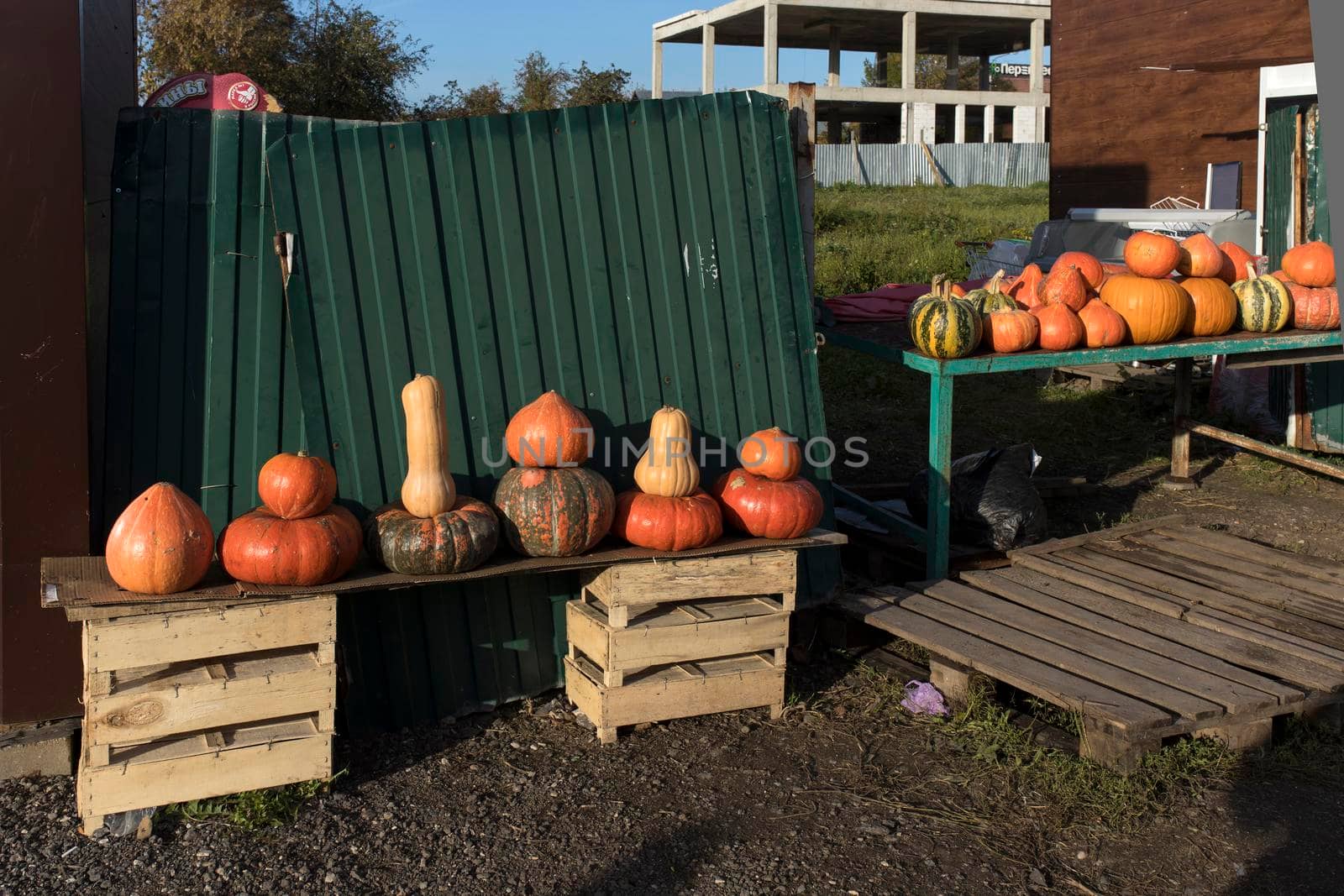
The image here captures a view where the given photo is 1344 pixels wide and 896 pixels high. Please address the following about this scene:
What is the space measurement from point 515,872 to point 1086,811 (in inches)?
78.4

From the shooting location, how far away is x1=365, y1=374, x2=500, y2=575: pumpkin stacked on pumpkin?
4.32 m

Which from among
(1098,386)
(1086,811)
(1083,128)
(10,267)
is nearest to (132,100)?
(10,267)

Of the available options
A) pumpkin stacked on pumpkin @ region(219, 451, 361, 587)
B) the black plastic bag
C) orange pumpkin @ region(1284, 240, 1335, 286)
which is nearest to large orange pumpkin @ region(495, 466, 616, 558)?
pumpkin stacked on pumpkin @ region(219, 451, 361, 587)

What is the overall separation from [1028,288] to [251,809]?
491cm

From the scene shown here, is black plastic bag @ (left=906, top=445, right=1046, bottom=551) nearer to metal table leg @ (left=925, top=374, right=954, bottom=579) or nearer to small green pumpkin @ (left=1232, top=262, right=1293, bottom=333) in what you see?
metal table leg @ (left=925, top=374, right=954, bottom=579)

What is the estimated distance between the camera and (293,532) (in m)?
4.16

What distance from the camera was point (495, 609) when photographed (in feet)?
16.6

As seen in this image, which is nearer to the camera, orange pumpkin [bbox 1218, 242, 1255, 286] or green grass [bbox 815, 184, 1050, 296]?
orange pumpkin [bbox 1218, 242, 1255, 286]

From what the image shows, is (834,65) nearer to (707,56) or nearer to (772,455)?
(707,56)

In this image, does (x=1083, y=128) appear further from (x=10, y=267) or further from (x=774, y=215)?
(x=10, y=267)

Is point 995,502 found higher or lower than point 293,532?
lower

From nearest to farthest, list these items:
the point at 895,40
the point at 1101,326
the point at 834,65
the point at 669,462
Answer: the point at 669,462 < the point at 1101,326 < the point at 834,65 < the point at 895,40

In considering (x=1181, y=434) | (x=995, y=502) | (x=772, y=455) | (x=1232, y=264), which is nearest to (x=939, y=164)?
(x=1181, y=434)

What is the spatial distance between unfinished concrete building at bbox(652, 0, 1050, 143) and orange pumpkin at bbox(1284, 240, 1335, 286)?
100.0 feet
